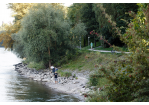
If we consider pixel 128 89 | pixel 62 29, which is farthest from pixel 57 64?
pixel 128 89

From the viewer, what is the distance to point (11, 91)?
1658cm

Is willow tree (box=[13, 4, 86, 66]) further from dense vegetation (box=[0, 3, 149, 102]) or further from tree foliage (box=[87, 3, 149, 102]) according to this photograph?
tree foliage (box=[87, 3, 149, 102])

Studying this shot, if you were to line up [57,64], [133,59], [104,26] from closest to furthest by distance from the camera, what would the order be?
[133,59], [57,64], [104,26]

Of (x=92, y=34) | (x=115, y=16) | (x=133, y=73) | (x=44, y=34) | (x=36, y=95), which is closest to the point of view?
(x=133, y=73)

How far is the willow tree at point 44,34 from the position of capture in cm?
2522

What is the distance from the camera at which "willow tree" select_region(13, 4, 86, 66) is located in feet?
82.7

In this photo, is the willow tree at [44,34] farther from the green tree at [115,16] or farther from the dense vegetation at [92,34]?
the green tree at [115,16]

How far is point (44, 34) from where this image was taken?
25.4 metres

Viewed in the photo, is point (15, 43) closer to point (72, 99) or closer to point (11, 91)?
point (11, 91)

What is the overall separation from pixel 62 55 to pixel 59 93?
13187mm

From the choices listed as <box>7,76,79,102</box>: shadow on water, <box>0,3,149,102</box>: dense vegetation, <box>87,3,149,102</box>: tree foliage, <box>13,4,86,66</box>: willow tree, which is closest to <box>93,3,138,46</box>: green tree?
<box>0,3,149,102</box>: dense vegetation

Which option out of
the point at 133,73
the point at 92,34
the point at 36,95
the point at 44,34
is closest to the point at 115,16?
the point at 44,34

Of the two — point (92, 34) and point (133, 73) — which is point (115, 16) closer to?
point (92, 34)

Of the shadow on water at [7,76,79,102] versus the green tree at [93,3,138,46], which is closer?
the shadow on water at [7,76,79,102]
